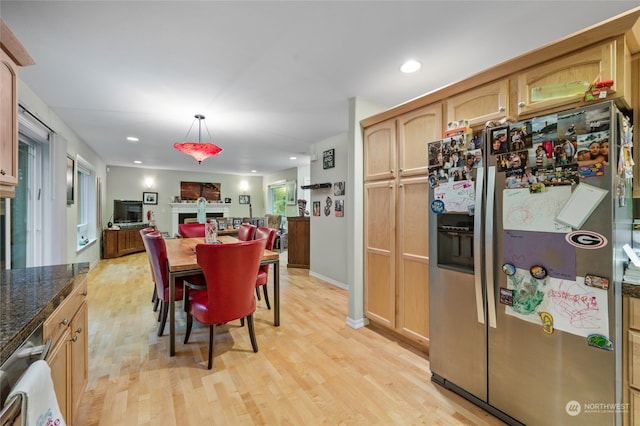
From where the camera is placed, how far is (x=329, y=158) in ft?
15.0

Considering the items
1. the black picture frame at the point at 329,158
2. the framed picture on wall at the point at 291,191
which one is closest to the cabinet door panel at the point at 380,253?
the black picture frame at the point at 329,158

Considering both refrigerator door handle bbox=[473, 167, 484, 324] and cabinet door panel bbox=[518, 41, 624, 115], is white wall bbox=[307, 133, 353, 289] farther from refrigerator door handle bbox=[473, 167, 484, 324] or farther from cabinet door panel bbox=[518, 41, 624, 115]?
cabinet door panel bbox=[518, 41, 624, 115]

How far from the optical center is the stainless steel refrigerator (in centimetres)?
120

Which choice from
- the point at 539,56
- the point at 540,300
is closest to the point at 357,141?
the point at 539,56

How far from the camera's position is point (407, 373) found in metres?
2.01

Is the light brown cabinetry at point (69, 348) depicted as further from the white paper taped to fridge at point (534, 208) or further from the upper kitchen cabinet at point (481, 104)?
the upper kitchen cabinet at point (481, 104)

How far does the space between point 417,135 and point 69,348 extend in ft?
8.82

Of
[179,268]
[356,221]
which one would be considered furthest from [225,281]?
[356,221]

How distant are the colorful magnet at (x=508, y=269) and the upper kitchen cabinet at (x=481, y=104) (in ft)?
3.30

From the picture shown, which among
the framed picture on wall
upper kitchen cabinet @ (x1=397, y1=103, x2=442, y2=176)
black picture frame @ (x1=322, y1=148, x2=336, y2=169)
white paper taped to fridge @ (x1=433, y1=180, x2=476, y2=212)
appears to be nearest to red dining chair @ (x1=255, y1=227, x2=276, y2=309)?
upper kitchen cabinet @ (x1=397, y1=103, x2=442, y2=176)

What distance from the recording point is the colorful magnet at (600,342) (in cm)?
118

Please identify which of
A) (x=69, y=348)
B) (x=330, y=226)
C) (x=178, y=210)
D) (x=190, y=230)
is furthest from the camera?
(x=178, y=210)

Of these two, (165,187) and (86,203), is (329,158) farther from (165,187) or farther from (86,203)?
(165,187)

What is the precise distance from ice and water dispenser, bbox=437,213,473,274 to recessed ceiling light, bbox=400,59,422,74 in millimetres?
1298
